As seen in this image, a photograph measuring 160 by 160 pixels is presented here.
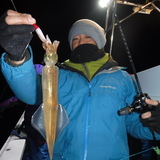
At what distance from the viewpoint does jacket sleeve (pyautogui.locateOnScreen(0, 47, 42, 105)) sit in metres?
1.54

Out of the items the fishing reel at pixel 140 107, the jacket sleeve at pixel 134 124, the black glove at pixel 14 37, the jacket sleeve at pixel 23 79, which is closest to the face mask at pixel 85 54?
the jacket sleeve at pixel 134 124

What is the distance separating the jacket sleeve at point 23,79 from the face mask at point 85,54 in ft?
3.00

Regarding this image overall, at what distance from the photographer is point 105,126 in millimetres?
1893

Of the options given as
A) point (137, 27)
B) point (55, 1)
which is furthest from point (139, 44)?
point (55, 1)

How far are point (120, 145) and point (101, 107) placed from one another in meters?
0.56

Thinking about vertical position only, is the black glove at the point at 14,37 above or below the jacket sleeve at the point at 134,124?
above

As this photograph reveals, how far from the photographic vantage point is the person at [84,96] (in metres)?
1.42

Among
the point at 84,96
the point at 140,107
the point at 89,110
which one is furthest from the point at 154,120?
the point at 84,96

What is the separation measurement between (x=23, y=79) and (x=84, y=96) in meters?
0.85

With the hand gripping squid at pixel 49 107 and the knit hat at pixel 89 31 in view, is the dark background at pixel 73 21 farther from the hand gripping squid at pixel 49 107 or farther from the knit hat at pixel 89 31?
the hand gripping squid at pixel 49 107

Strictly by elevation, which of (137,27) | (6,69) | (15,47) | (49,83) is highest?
(137,27)

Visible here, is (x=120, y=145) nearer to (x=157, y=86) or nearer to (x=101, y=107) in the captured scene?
(x=101, y=107)

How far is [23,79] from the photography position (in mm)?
Answer: 1627

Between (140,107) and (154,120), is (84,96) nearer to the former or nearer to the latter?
(140,107)
